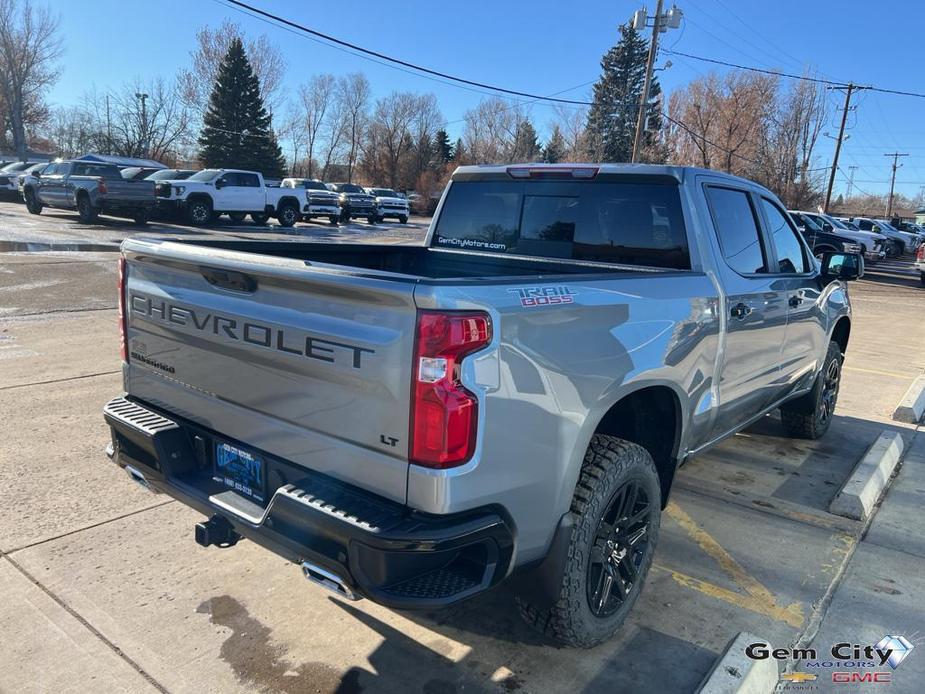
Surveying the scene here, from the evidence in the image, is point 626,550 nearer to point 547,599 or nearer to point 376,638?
point 547,599

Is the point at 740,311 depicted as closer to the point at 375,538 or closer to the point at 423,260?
the point at 423,260

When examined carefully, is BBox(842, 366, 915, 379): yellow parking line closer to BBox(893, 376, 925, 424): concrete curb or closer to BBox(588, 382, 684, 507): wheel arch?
BBox(893, 376, 925, 424): concrete curb

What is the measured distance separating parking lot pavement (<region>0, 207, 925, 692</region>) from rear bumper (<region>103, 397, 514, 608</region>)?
46 centimetres

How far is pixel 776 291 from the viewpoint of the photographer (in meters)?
4.27

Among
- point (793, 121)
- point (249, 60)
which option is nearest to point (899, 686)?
point (793, 121)

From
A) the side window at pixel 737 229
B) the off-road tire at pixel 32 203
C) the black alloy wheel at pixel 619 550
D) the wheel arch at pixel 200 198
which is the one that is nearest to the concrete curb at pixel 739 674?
the black alloy wheel at pixel 619 550

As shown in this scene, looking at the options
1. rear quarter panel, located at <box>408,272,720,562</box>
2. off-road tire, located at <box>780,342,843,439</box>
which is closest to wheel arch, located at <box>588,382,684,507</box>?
rear quarter panel, located at <box>408,272,720,562</box>

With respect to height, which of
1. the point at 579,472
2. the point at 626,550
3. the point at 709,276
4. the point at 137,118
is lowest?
the point at 626,550

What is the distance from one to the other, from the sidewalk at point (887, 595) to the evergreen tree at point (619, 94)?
63.1 m

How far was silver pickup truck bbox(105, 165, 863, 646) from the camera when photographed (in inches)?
85.2

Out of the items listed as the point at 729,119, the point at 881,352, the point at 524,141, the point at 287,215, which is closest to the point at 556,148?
the point at 524,141

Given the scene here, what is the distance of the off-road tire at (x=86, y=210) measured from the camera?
71.4 ft

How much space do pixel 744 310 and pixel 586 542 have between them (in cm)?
182

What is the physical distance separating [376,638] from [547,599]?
822 millimetres
